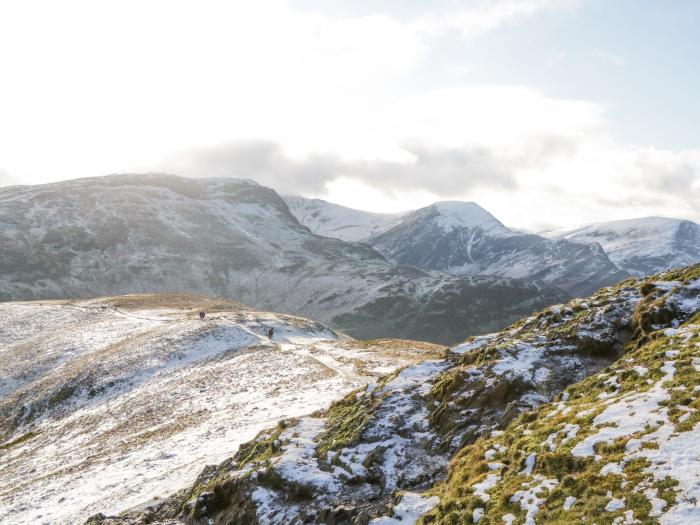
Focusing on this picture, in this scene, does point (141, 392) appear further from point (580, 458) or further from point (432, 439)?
point (580, 458)

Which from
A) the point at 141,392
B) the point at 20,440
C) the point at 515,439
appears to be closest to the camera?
the point at 515,439

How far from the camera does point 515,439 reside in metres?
17.7

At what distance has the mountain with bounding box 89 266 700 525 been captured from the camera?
44.3 ft

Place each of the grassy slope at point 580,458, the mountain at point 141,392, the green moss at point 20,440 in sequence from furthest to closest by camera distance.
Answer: the green moss at point 20,440 → the mountain at point 141,392 → the grassy slope at point 580,458

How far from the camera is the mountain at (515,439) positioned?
A: 1352cm

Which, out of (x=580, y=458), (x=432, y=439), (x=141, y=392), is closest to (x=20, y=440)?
(x=141, y=392)

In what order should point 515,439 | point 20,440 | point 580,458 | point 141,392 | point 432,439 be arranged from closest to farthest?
1. point 580,458
2. point 515,439
3. point 432,439
4. point 20,440
5. point 141,392

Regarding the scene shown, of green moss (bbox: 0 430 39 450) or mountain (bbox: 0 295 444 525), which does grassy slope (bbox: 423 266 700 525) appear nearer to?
mountain (bbox: 0 295 444 525)

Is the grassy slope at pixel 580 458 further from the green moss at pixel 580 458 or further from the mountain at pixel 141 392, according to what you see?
the mountain at pixel 141 392

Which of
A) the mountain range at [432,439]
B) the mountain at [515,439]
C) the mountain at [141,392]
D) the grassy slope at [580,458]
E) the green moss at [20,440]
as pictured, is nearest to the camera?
the grassy slope at [580,458]

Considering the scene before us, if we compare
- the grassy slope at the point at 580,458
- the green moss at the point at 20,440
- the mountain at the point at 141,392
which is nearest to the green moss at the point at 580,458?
the grassy slope at the point at 580,458

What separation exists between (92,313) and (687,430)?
92.1 metres

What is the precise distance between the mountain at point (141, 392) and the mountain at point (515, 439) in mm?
5629

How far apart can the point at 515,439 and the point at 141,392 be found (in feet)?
137
